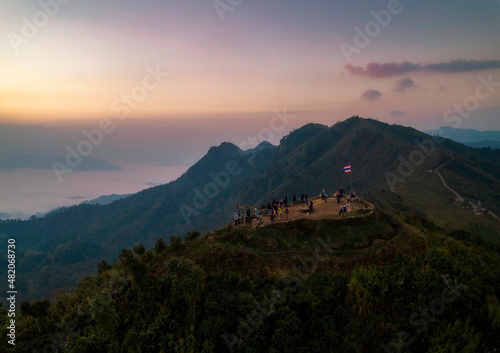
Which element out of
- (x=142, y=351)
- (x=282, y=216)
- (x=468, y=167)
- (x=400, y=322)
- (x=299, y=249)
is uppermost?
(x=468, y=167)

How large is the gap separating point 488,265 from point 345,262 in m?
15.4

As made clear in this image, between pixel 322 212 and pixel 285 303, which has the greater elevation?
pixel 322 212

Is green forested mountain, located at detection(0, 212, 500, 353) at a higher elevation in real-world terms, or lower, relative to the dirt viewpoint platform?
lower

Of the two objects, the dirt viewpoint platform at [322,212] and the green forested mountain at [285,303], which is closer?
the green forested mountain at [285,303]

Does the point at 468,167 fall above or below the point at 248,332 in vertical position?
above

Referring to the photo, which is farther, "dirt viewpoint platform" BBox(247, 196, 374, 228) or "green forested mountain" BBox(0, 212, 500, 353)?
"dirt viewpoint platform" BBox(247, 196, 374, 228)

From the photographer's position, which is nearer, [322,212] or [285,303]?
[285,303]

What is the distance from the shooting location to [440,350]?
20.4 meters

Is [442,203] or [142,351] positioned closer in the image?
[142,351]

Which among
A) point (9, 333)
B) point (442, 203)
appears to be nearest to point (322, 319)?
point (9, 333)

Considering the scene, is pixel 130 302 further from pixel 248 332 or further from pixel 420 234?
pixel 420 234

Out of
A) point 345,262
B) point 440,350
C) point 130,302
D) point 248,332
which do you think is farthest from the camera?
point 345,262

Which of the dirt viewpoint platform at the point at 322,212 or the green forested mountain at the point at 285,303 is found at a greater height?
the dirt viewpoint platform at the point at 322,212

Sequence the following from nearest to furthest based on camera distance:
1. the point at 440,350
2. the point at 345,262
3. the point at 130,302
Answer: the point at 440,350, the point at 130,302, the point at 345,262
